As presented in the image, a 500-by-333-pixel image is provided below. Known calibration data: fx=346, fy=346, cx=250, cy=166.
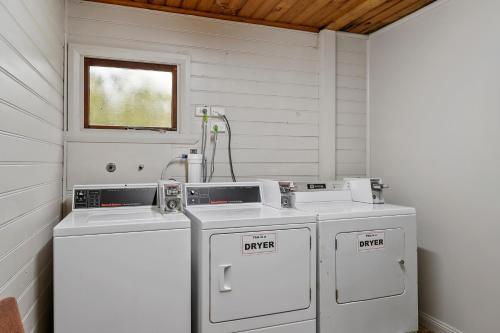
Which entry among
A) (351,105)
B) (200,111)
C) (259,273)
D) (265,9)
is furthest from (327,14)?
(259,273)

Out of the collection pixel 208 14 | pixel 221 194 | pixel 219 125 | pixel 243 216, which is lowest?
pixel 243 216

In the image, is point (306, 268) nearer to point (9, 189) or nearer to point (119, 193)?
point (119, 193)

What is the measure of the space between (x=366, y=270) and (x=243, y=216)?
923 millimetres

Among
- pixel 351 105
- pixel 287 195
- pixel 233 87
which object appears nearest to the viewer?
pixel 287 195

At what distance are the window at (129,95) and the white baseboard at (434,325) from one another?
259cm

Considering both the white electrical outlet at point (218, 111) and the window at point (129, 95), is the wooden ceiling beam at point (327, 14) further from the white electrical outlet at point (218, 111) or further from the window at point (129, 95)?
the window at point (129, 95)

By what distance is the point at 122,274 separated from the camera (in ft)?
6.01

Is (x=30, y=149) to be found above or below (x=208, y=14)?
below

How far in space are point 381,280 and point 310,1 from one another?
2170 mm

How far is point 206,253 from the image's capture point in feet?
6.40

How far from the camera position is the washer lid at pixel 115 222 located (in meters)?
1.78

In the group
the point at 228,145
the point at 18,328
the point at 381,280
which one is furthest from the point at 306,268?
the point at 18,328

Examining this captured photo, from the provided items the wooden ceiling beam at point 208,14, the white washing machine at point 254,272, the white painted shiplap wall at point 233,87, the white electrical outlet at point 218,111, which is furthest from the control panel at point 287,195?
the wooden ceiling beam at point 208,14

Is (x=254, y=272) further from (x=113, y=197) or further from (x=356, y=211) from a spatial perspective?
(x=113, y=197)
